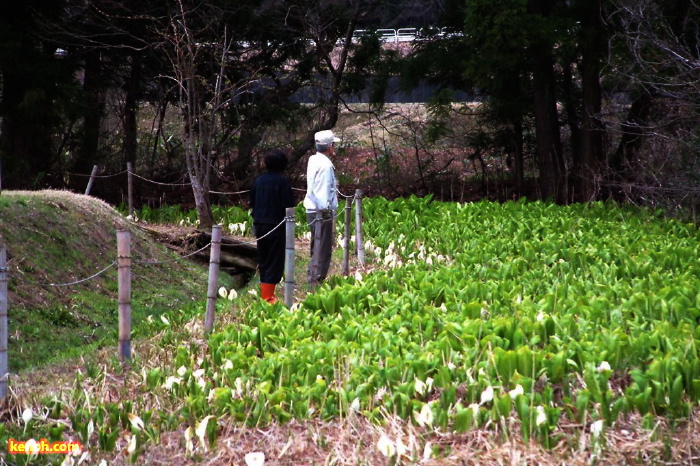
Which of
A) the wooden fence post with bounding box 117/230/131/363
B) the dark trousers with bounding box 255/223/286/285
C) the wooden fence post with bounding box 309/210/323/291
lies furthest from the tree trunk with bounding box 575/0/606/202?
the wooden fence post with bounding box 117/230/131/363

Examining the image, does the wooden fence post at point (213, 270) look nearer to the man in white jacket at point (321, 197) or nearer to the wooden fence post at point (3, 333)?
the wooden fence post at point (3, 333)

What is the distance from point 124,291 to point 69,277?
4.19 metres

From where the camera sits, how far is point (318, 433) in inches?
217

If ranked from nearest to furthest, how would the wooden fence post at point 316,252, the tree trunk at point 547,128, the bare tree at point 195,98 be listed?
the wooden fence post at point 316,252 → the bare tree at point 195,98 → the tree trunk at point 547,128

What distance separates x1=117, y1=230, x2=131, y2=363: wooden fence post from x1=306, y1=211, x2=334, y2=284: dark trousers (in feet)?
9.70

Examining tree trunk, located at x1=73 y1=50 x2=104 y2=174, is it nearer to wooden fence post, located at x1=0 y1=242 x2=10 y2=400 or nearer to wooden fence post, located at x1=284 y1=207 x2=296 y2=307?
wooden fence post, located at x1=284 y1=207 x2=296 y2=307

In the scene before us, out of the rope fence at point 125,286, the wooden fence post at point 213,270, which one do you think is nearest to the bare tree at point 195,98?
the rope fence at point 125,286

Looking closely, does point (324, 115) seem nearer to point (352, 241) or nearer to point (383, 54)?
point (383, 54)

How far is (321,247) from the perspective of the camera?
10070mm

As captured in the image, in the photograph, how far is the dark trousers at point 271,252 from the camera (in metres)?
9.54

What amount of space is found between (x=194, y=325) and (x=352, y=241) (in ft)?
19.9

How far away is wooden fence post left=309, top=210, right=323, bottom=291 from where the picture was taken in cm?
977

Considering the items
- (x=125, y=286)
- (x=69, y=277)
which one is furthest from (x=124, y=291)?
(x=69, y=277)

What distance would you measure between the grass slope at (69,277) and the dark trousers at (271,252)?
4.73ft
